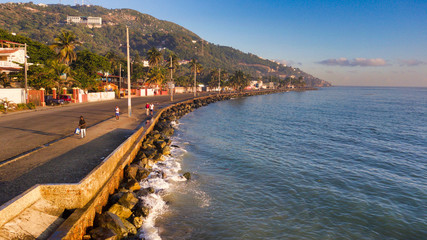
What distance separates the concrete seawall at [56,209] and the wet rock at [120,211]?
18.9 inches

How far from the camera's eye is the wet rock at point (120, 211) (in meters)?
10.1

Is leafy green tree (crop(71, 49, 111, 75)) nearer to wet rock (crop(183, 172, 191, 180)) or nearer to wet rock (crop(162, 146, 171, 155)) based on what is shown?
wet rock (crop(162, 146, 171, 155))

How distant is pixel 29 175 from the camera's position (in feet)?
33.1

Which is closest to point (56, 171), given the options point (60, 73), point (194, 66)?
point (60, 73)

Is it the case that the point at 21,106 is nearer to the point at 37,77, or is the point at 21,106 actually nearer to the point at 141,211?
the point at 37,77

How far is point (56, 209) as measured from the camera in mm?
8164

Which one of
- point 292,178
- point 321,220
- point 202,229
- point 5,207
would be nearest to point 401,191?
point 292,178

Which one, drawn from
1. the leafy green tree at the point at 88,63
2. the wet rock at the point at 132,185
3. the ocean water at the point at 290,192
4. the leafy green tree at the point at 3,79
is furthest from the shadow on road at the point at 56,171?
the leafy green tree at the point at 88,63

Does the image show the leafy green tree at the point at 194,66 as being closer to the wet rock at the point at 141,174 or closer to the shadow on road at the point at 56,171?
the wet rock at the point at 141,174

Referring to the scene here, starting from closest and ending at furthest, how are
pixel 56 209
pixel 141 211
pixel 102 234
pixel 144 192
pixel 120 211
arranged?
pixel 56 209 < pixel 102 234 < pixel 120 211 < pixel 141 211 < pixel 144 192

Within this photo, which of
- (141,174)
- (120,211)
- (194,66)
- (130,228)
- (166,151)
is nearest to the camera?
(130,228)

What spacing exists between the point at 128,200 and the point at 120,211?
3.33 ft

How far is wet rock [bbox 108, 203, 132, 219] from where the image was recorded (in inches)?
398

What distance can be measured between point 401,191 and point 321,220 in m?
7.91
